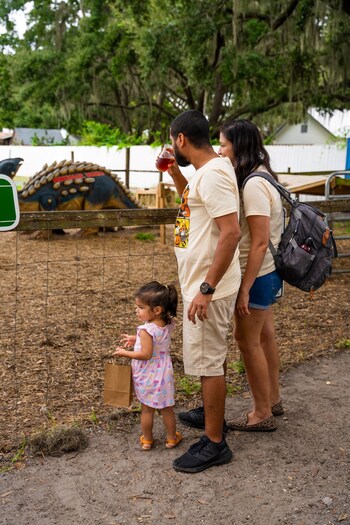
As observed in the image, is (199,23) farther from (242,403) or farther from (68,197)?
(242,403)

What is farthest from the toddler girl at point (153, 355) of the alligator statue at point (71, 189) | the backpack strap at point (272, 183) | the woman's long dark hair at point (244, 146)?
the alligator statue at point (71, 189)

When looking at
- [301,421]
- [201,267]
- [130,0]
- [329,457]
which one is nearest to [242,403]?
[301,421]

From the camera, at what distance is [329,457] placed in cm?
313

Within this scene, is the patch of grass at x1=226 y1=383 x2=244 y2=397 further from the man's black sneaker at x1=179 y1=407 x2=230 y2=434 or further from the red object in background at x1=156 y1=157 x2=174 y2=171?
the red object in background at x1=156 y1=157 x2=174 y2=171

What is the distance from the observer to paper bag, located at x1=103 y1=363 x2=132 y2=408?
3.11 meters

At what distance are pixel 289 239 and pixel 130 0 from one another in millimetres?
17981

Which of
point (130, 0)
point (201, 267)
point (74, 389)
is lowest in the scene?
point (74, 389)

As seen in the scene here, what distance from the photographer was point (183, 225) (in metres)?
2.96

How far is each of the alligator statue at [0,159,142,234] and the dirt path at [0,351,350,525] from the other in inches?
324

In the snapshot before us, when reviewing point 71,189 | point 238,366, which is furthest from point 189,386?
point 71,189

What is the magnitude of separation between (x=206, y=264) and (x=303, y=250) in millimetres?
632

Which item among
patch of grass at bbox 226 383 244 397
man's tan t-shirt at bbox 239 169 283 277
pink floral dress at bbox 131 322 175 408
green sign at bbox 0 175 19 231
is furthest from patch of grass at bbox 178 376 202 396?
green sign at bbox 0 175 19 231

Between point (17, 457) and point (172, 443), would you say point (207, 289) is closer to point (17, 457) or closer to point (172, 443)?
point (172, 443)

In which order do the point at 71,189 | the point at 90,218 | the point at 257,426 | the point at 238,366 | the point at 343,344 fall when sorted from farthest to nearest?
the point at 71,189 < the point at 343,344 < the point at 238,366 < the point at 90,218 < the point at 257,426
